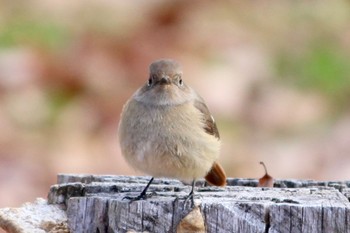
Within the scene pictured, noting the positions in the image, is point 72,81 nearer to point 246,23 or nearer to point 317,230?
point 246,23

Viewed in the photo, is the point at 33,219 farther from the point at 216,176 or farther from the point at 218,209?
the point at 216,176

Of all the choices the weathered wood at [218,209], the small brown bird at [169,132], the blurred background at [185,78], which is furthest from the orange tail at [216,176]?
the blurred background at [185,78]

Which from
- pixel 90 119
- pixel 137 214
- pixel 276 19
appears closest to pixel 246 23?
pixel 276 19

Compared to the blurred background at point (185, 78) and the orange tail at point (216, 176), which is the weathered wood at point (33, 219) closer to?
the orange tail at point (216, 176)

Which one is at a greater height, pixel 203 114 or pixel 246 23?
pixel 246 23

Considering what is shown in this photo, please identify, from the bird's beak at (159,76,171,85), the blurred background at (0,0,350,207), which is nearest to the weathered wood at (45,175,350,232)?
the bird's beak at (159,76,171,85)

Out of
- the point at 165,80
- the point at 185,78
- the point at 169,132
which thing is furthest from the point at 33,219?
the point at 185,78

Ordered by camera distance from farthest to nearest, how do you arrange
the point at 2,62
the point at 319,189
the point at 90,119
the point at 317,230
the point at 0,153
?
the point at 2,62 < the point at 90,119 < the point at 0,153 < the point at 319,189 < the point at 317,230

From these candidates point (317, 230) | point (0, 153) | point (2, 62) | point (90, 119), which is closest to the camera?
point (317, 230)
